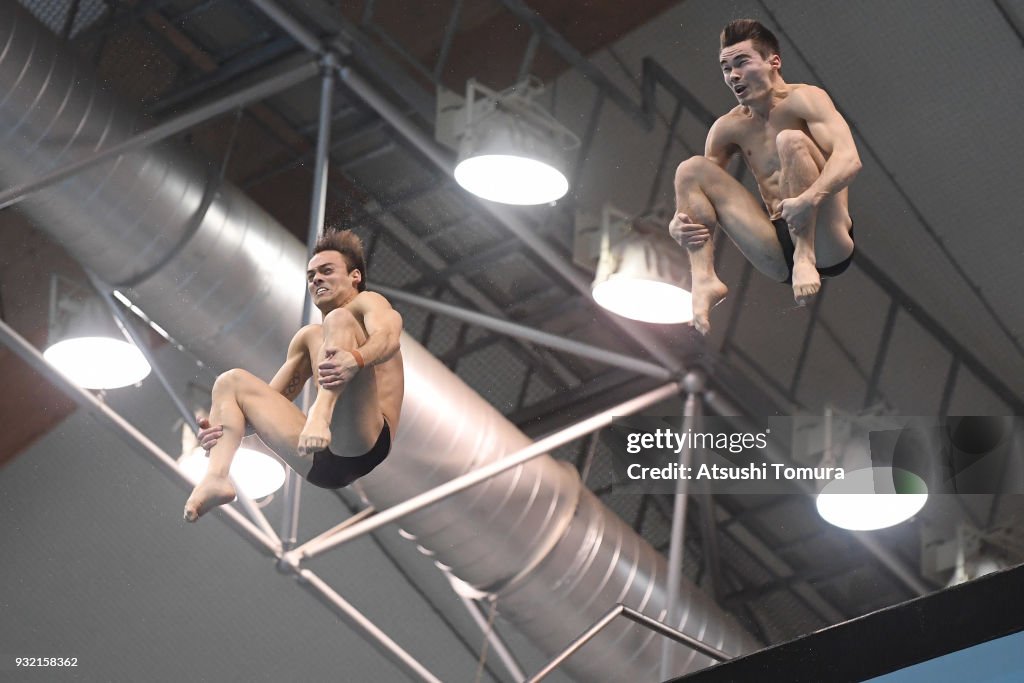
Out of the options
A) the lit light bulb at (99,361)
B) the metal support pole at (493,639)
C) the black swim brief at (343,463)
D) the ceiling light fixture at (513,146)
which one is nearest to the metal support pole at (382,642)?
the metal support pole at (493,639)

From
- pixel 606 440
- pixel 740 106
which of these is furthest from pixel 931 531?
pixel 740 106

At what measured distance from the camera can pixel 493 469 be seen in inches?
352

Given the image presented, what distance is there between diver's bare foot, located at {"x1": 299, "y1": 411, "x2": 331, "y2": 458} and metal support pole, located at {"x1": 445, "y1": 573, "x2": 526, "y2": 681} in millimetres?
4581

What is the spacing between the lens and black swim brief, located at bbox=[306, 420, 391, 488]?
5645mm

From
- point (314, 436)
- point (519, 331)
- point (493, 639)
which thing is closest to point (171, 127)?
point (519, 331)

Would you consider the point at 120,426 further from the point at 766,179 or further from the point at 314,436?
the point at 766,179

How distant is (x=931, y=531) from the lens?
30.2 ft

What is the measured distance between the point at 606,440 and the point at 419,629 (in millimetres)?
1701

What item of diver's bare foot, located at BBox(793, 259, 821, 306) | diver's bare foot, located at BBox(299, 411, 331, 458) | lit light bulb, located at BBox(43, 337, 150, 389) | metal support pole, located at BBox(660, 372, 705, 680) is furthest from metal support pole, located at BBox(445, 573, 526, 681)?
diver's bare foot, located at BBox(793, 259, 821, 306)

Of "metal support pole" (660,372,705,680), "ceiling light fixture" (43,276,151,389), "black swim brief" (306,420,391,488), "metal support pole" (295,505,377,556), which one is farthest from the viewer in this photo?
"metal support pole" (660,372,705,680)

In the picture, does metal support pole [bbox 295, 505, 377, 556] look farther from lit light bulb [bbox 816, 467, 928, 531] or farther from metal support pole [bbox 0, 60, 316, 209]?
lit light bulb [bbox 816, 467, 928, 531]

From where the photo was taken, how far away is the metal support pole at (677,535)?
30.9 ft

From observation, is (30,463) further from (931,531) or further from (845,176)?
(845,176)

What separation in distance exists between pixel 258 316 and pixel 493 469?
1.36 metres
